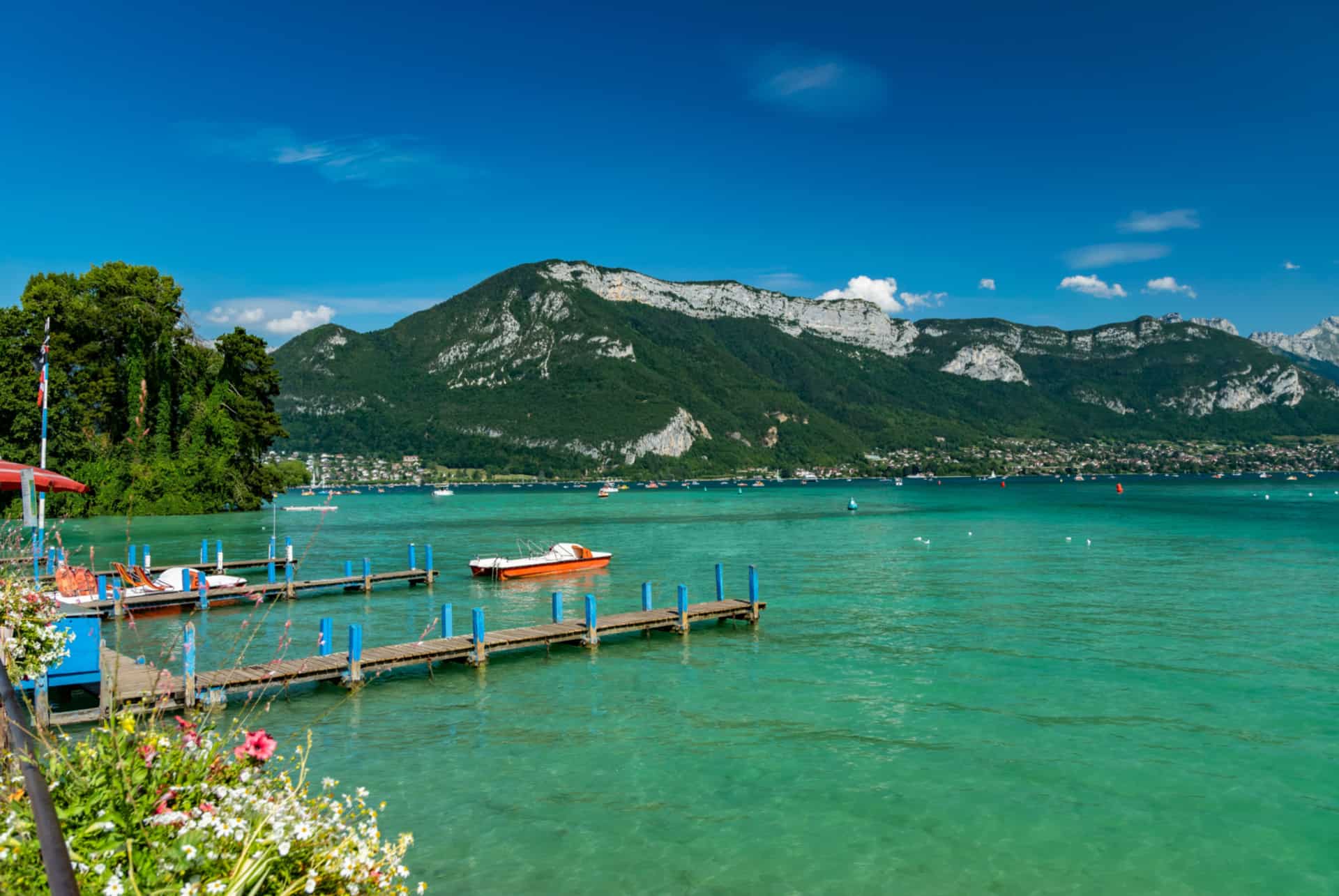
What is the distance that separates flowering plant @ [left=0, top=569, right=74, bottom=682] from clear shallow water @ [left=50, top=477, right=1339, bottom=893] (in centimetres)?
491

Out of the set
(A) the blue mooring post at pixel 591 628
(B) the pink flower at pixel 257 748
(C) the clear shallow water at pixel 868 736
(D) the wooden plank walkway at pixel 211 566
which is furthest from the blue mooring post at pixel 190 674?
(D) the wooden plank walkway at pixel 211 566

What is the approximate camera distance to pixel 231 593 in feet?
112

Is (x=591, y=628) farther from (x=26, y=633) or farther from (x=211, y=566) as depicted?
(x=211, y=566)

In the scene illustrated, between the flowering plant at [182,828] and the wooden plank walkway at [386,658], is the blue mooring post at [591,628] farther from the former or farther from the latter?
the flowering plant at [182,828]

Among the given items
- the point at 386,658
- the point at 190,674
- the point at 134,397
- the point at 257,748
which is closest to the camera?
the point at 257,748

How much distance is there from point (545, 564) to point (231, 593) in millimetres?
16156

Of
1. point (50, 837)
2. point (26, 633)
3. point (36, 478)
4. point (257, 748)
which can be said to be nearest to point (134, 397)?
point (36, 478)

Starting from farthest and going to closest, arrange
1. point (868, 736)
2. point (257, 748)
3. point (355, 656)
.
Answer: point (355, 656)
point (868, 736)
point (257, 748)

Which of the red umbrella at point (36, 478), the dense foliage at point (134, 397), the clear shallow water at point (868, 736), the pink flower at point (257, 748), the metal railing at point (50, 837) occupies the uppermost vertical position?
the dense foliage at point (134, 397)

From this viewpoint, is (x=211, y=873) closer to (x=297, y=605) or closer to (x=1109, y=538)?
(x=297, y=605)

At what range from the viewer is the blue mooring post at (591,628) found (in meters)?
26.8

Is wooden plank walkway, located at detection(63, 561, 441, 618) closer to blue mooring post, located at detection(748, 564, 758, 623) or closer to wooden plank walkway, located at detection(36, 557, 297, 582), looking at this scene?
wooden plank walkway, located at detection(36, 557, 297, 582)

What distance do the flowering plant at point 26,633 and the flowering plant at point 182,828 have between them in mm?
7646

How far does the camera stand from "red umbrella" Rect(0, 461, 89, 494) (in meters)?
Answer: 12.7
